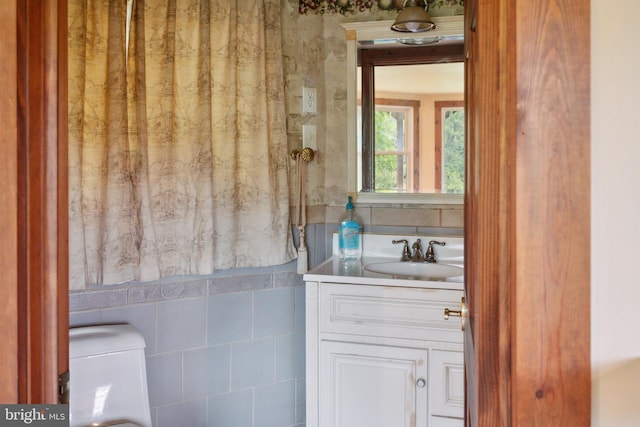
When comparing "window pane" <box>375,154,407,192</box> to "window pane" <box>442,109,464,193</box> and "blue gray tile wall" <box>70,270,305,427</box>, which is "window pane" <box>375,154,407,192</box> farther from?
"blue gray tile wall" <box>70,270,305,427</box>

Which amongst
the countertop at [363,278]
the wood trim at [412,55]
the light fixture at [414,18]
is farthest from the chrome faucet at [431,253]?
the light fixture at [414,18]

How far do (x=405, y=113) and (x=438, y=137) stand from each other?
18 cm

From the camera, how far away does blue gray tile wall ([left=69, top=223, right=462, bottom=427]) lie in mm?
2150

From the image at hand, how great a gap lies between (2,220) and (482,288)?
2.23ft

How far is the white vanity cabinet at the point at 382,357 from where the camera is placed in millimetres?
1939

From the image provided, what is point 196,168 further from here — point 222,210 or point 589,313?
point 589,313

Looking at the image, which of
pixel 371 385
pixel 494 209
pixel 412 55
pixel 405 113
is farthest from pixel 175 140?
pixel 494 209

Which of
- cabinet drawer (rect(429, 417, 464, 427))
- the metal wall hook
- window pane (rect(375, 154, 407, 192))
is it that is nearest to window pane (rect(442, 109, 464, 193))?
window pane (rect(375, 154, 407, 192))

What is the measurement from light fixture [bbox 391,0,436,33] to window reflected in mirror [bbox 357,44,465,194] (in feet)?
0.32

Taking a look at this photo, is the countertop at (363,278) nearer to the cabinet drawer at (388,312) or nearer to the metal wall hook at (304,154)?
the cabinet drawer at (388,312)

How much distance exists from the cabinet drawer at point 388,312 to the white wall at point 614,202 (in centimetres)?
133

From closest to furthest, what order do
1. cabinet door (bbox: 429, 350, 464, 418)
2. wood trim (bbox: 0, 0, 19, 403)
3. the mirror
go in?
wood trim (bbox: 0, 0, 19, 403)
cabinet door (bbox: 429, 350, 464, 418)
the mirror

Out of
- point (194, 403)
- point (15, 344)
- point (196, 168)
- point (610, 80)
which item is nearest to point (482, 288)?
point (610, 80)

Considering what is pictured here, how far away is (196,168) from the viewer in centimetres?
220
